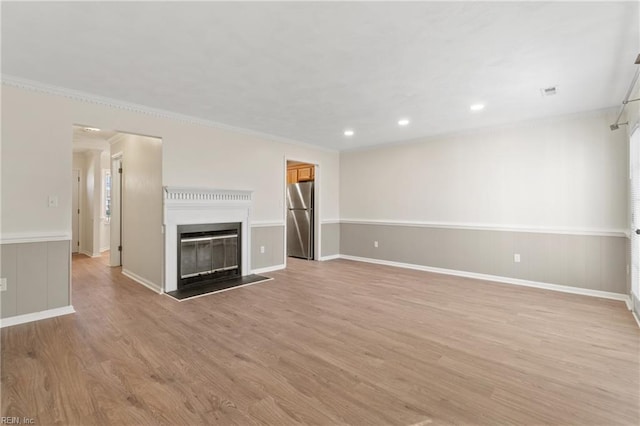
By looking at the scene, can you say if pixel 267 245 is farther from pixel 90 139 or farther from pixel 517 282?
pixel 90 139

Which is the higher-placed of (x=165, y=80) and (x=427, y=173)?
(x=165, y=80)

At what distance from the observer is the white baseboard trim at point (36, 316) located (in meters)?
2.86

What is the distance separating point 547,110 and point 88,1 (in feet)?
16.0

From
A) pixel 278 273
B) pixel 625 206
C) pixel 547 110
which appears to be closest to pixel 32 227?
pixel 278 273

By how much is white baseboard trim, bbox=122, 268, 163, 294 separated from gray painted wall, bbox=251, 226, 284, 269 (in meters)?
1.50

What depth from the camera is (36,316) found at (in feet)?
9.85

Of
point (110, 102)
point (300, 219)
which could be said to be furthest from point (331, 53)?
point (300, 219)

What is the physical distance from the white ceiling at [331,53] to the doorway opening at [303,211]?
9.02 feet

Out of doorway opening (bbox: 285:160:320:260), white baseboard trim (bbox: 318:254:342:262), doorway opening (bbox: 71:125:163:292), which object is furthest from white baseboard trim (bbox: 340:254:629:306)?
doorway opening (bbox: 71:125:163:292)

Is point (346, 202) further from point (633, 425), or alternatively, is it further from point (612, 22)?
point (633, 425)

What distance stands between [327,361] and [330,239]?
4.50 meters

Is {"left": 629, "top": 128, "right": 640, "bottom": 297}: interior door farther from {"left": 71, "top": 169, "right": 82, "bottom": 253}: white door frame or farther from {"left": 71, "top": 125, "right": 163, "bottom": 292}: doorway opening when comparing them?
{"left": 71, "top": 169, "right": 82, "bottom": 253}: white door frame

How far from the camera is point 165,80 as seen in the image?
297cm

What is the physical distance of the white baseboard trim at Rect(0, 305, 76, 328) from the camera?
113 inches
